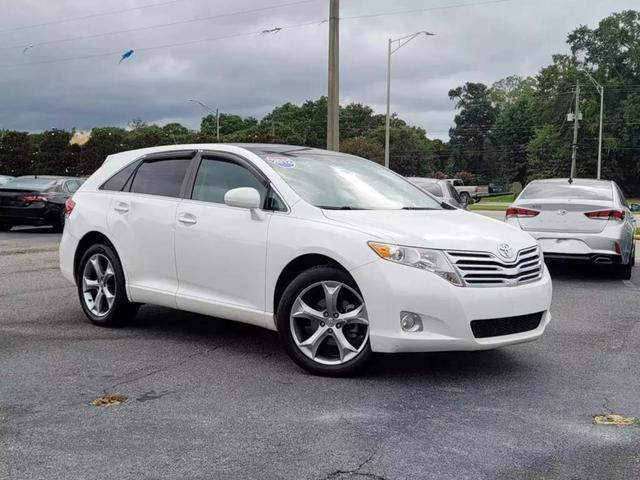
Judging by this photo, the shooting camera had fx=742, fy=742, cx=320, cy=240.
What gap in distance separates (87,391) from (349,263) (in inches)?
73.7

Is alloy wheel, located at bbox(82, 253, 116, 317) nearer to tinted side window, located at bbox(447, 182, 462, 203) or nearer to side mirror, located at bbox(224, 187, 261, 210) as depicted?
side mirror, located at bbox(224, 187, 261, 210)

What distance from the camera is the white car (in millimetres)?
4809

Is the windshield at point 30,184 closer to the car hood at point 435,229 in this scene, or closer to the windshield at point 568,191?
the windshield at point 568,191

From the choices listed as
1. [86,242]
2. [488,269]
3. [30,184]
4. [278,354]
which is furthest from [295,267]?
[30,184]

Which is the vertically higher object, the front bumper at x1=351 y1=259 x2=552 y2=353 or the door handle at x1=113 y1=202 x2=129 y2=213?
the door handle at x1=113 y1=202 x2=129 y2=213

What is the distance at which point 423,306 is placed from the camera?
4.75 m

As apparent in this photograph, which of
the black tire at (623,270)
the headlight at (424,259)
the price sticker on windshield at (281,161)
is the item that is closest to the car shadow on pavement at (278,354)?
the headlight at (424,259)

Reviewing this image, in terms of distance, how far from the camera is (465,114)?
419 feet

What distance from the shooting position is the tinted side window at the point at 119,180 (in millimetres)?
6824

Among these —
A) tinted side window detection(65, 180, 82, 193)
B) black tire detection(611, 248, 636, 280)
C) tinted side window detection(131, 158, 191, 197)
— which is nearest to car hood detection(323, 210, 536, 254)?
tinted side window detection(131, 158, 191, 197)

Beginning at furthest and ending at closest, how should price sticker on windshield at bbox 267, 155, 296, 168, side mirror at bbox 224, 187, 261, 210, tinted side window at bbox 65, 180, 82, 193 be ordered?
1. tinted side window at bbox 65, 180, 82, 193
2. price sticker on windshield at bbox 267, 155, 296, 168
3. side mirror at bbox 224, 187, 261, 210

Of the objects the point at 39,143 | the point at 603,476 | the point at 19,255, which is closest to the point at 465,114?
the point at 39,143

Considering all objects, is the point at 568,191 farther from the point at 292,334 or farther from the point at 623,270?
the point at 292,334

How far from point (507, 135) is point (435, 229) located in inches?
4231
